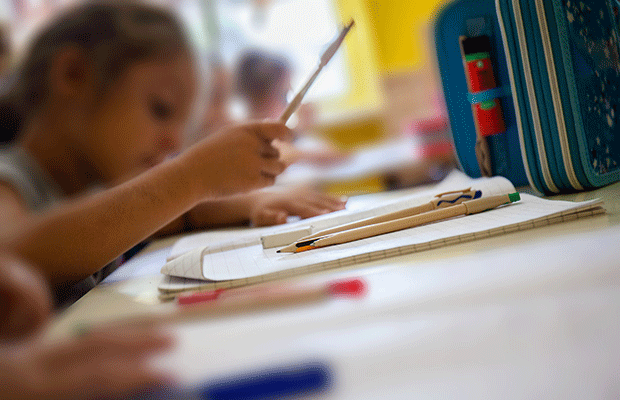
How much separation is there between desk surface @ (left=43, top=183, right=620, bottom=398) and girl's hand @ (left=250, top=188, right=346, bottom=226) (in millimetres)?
307

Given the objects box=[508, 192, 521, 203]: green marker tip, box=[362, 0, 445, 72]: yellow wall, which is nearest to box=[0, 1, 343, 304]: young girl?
box=[508, 192, 521, 203]: green marker tip

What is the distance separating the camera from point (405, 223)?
0.29m

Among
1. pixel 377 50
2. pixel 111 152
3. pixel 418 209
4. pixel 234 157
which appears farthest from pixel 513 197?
pixel 377 50

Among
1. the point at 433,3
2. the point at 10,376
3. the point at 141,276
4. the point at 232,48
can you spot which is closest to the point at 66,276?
the point at 141,276

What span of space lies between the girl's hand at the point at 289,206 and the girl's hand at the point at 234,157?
0.11 m

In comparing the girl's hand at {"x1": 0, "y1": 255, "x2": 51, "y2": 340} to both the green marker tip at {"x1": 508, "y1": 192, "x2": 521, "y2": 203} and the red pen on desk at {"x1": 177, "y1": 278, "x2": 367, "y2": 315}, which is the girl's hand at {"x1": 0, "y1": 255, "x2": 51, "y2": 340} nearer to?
the red pen on desk at {"x1": 177, "y1": 278, "x2": 367, "y2": 315}

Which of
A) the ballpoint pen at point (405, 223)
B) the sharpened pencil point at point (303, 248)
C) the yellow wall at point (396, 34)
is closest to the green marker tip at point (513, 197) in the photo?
the ballpoint pen at point (405, 223)

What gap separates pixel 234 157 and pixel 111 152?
0.64 ft

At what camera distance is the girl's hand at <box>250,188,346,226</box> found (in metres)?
0.47

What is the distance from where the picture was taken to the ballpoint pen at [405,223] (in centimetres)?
28

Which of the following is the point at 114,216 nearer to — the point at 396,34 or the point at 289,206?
the point at 289,206

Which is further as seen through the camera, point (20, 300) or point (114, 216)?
point (114, 216)

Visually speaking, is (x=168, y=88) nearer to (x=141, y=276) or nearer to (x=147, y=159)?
(x=147, y=159)

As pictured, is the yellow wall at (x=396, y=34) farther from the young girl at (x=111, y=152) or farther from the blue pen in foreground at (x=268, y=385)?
the blue pen in foreground at (x=268, y=385)
